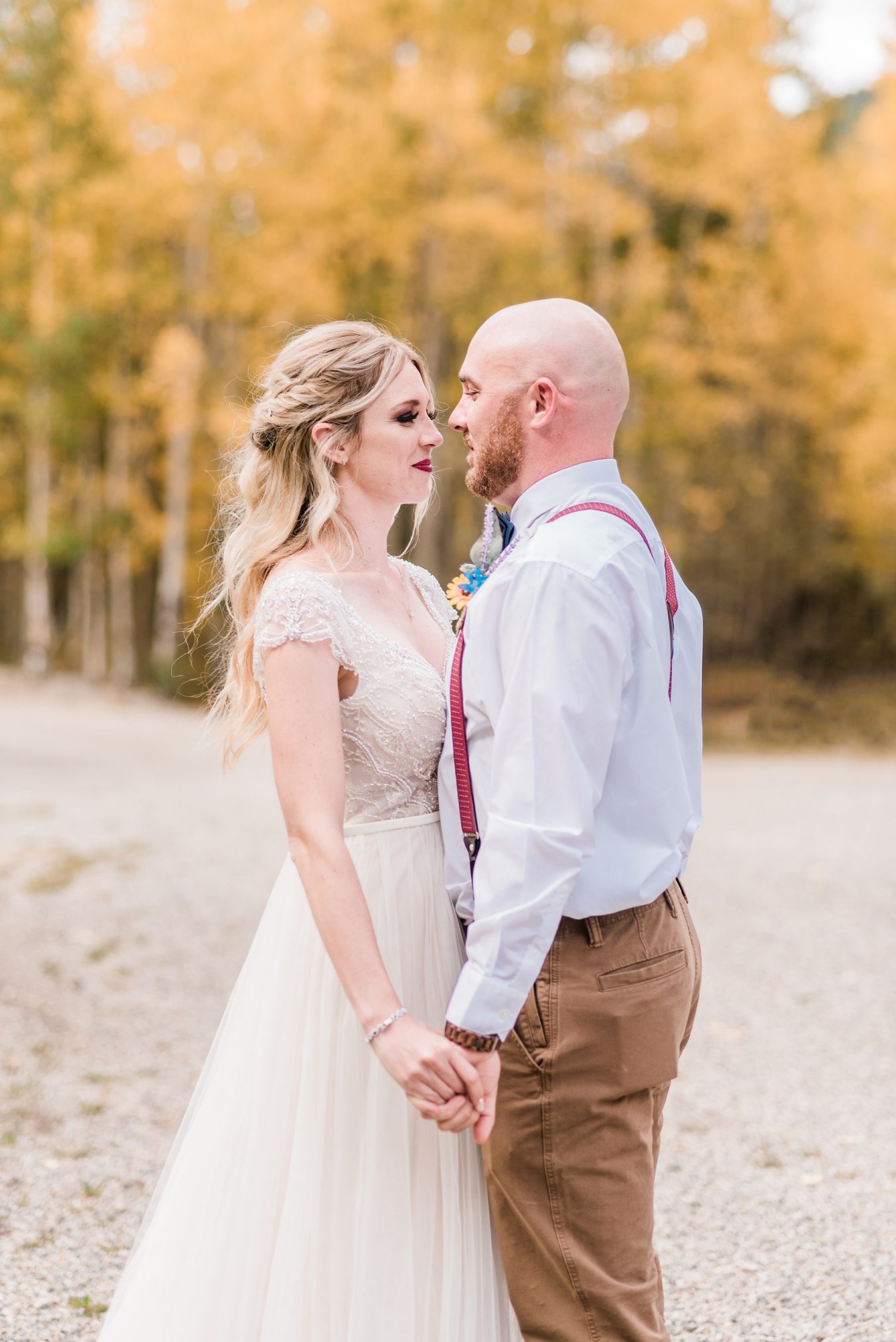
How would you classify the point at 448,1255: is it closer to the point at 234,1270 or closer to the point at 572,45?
the point at 234,1270

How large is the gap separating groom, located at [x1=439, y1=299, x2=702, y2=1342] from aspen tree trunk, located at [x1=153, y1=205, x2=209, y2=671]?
1511cm

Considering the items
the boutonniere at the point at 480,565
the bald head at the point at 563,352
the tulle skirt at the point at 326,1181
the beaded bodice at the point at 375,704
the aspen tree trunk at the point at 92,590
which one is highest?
the bald head at the point at 563,352

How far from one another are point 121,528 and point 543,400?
17.5 metres

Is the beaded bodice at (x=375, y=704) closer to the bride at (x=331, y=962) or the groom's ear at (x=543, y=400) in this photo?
the bride at (x=331, y=962)

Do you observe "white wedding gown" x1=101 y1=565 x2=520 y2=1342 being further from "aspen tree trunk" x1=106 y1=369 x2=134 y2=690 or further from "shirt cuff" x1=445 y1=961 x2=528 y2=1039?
"aspen tree trunk" x1=106 y1=369 x2=134 y2=690

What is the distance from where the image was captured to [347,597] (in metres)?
2.00

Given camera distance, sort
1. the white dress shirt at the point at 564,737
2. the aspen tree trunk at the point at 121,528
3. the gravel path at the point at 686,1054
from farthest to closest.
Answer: the aspen tree trunk at the point at 121,528 → the gravel path at the point at 686,1054 → the white dress shirt at the point at 564,737

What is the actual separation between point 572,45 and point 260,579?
16223 mm

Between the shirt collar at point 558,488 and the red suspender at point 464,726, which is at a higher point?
the shirt collar at point 558,488

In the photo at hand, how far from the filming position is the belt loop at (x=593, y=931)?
1.67 metres

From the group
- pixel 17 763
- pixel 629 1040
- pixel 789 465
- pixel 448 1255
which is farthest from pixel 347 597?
pixel 789 465

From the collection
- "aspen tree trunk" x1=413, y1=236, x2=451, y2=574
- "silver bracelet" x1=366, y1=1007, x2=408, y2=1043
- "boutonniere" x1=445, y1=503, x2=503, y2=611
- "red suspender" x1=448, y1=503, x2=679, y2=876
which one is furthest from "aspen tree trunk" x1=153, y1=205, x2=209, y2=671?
"silver bracelet" x1=366, y1=1007, x2=408, y2=1043

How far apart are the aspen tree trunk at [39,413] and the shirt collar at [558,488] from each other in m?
16.8

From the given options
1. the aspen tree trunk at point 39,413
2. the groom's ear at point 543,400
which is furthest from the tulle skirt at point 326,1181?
the aspen tree trunk at point 39,413
